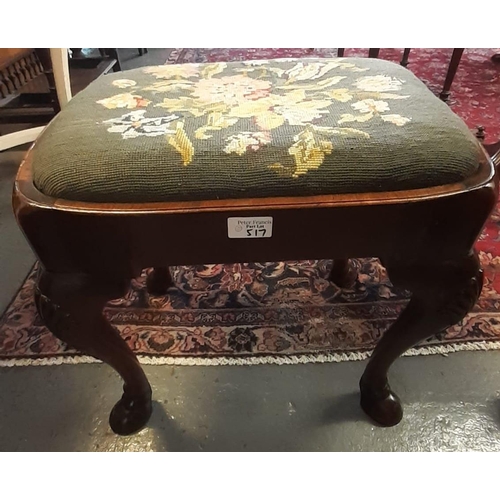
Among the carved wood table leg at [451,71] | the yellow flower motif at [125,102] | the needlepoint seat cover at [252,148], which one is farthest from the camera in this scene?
the carved wood table leg at [451,71]

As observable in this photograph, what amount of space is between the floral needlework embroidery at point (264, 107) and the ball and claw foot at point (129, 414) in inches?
17.6

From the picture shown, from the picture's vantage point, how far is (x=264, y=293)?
1015mm

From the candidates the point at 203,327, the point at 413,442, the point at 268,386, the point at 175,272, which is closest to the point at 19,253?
the point at 175,272

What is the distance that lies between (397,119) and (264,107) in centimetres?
17

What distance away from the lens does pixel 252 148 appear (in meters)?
0.49

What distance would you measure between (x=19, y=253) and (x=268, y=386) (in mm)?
751

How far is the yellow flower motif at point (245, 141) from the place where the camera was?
1.60ft

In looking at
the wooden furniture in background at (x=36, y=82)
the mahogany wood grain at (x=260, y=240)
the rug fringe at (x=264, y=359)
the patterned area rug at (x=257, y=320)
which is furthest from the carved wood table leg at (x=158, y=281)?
the wooden furniture in background at (x=36, y=82)

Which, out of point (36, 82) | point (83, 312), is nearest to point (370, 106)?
point (83, 312)

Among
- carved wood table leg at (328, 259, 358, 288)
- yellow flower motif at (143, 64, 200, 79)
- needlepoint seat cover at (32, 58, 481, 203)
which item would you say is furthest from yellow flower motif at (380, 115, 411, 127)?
carved wood table leg at (328, 259, 358, 288)

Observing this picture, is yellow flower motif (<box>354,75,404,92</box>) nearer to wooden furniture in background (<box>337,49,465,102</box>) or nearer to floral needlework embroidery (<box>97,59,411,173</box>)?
floral needlework embroidery (<box>97,59,411,173</box>)

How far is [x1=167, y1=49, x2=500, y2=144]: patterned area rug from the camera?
1.75 metres

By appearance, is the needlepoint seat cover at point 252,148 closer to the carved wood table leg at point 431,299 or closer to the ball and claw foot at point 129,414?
the carved wood table leg at point 431,299

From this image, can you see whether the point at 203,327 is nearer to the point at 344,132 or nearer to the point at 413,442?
the point at 413,442
